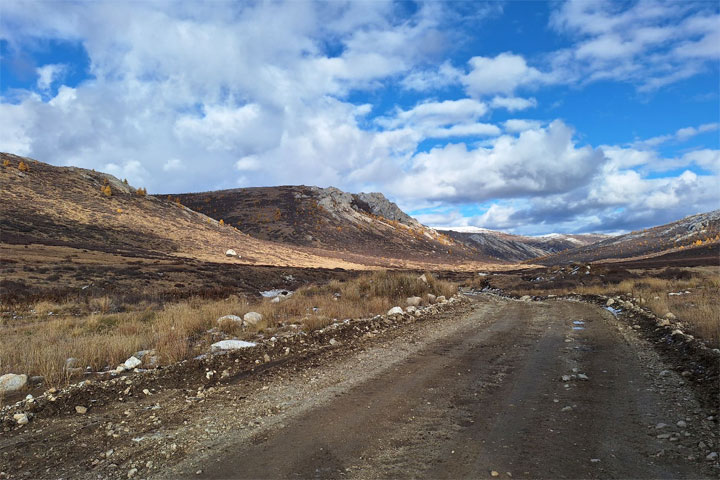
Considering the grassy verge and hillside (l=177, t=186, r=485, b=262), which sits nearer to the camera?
the grassy verge


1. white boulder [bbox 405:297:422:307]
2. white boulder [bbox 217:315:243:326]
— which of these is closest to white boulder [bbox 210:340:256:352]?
white boulder [bbox 217:315:243:326]

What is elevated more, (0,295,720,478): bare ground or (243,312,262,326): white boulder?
(243,312,262,326): white boulder

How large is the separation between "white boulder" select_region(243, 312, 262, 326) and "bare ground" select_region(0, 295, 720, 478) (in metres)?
4.19

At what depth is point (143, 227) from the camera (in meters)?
64.3

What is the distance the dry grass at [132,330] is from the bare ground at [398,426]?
7.84 ft

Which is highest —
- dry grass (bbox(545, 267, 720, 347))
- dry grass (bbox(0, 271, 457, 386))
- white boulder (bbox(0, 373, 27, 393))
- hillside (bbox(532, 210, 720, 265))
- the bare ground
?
hillside (bbox(532, 210, 720, 265))

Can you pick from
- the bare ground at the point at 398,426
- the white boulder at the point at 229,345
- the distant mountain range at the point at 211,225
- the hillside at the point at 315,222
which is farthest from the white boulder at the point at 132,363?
the hillside at the point at 315,222

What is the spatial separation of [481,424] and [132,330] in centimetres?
972

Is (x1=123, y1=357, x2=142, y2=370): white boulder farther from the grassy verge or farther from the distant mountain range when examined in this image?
the distant mountain range

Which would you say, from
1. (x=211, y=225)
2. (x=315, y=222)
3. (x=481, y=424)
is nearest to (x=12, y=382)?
(x=481, y=424)

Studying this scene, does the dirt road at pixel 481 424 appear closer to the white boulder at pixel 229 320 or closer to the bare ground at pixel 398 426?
Answer: the bare ground at pixel 398 426

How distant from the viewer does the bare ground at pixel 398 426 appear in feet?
12.4

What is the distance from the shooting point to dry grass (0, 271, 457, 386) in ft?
24.5

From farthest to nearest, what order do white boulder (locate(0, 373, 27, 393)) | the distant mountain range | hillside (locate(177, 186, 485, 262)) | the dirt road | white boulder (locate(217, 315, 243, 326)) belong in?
1. hillside (locate(177, 186, 485, 262))
2. the distant mountain range
3. white boulder (locate(217, 315, 243, 326))
4. white boulder (locate(0, 373, 27, 393))
5. the dirt road
